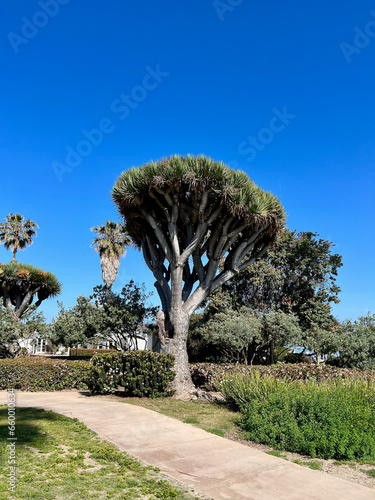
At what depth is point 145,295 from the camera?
19672 mm

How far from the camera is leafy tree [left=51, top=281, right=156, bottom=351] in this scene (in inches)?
736

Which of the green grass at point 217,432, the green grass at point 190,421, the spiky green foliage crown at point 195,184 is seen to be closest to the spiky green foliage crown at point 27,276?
the spiky green foliage crown at point 195,184

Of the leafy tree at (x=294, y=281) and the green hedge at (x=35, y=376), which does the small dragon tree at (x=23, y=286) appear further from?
the leafy tree at (x=294, y=281)

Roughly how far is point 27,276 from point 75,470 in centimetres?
2392

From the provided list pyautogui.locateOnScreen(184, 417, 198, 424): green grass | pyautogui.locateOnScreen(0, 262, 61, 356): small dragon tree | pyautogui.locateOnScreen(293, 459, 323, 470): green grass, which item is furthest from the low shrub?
pyautogui.locateOnScreen(0, 262, 61, 356): small dragon tree

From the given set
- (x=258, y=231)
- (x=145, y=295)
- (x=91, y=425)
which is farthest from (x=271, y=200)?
(x=91, y=425)

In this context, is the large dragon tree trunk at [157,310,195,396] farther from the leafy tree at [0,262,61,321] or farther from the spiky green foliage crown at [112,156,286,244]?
the leafy tree at [0,262,61,321]

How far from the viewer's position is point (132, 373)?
11461mm

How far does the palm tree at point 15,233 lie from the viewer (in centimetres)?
3128

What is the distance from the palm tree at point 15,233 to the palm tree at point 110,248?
6029mm

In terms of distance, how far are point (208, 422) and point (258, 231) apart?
26.2 feet

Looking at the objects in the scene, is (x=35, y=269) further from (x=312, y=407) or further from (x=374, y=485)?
(x=374, y=485)

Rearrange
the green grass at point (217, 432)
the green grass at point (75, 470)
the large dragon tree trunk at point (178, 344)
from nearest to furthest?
the green grass at point (75, 470), the green grass at point (217, 432), the large dragon tree trunk at point (178, 344)

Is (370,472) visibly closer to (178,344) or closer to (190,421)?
(190,421)
